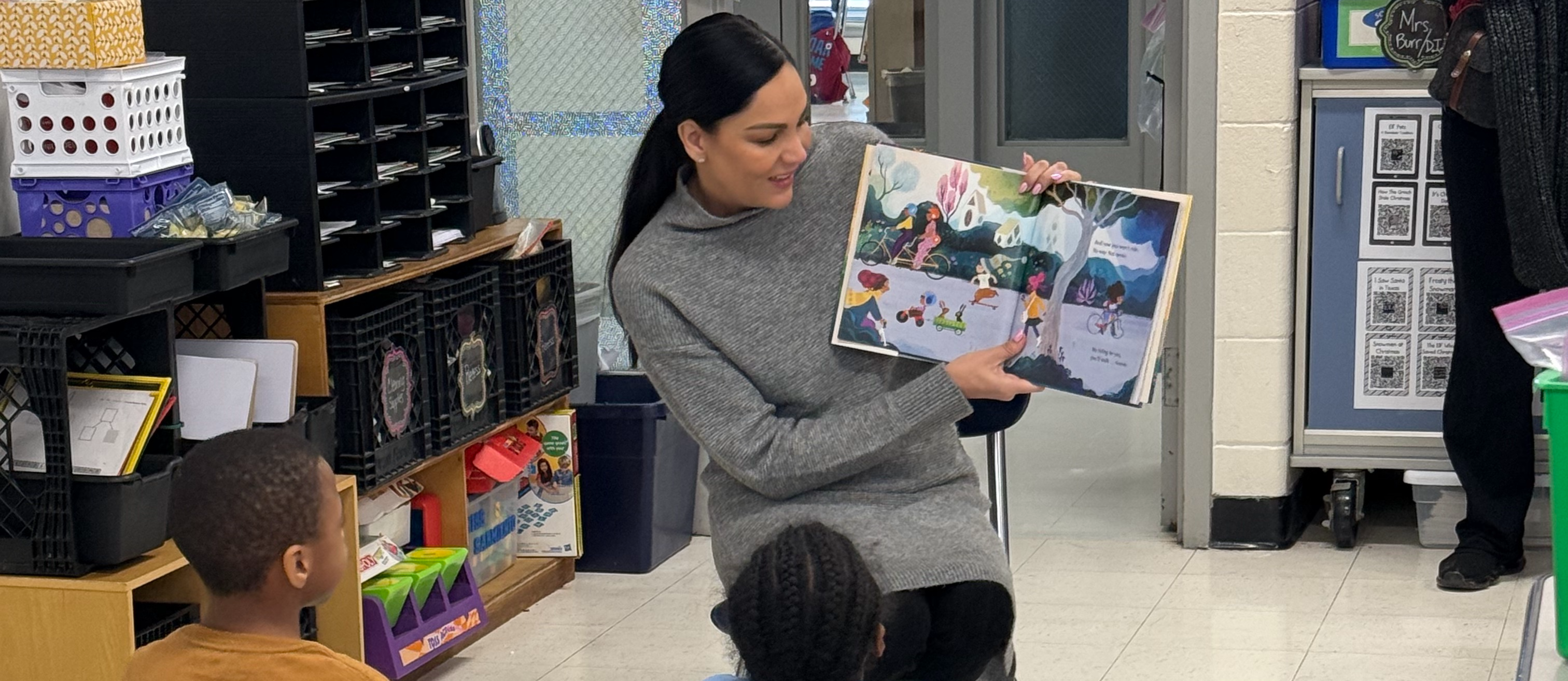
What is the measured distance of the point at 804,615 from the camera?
1778 mm

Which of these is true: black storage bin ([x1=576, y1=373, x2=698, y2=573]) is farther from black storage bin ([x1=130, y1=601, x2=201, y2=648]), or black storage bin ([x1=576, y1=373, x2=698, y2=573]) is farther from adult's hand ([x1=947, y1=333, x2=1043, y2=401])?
adult's hand ([x1=947, y1=333, x2=1043, y2=401])

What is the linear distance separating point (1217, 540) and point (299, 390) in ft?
6.93

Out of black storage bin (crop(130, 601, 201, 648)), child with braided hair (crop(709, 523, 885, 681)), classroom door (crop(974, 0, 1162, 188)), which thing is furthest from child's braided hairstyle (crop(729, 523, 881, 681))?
classroom door (crop(974, 0, 1162, 188))

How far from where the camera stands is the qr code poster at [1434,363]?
405 cm

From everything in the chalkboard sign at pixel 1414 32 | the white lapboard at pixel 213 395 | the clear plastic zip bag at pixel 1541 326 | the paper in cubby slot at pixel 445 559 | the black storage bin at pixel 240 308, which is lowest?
the paper in cubby slot at pixel 445 559

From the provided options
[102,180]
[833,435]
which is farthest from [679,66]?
[102,180]

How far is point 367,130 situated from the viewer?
327 centimetres

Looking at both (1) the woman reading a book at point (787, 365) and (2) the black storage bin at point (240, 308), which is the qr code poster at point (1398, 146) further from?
(2) the black storage bin at point (240, 308)

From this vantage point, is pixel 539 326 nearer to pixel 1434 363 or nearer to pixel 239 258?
pixel 239 258

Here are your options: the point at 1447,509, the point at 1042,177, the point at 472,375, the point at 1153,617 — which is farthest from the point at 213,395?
the point at 1447,509

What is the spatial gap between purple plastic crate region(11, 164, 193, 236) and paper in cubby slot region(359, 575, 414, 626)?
784mm

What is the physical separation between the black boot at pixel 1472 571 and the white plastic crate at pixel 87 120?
2621mm

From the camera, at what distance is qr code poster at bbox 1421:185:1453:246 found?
3.98 meters

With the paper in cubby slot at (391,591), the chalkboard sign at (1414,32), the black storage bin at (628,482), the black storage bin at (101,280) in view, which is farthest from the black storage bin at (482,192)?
the chalkboard sign at (1414,32)
